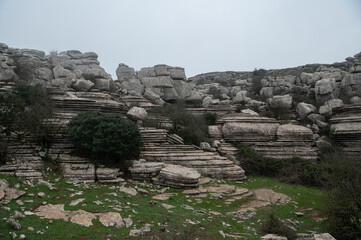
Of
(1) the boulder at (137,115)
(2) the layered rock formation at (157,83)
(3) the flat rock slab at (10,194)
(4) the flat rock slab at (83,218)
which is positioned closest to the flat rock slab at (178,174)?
(4) the flat rock slab at (83,218)

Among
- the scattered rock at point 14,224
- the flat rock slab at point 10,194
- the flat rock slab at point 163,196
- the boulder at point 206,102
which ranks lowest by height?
the flat rock slab at point 163,196

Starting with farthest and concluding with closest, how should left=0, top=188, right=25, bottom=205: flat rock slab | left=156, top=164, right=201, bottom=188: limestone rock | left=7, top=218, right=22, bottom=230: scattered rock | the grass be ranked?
left=156, top=164, right=201, bottom=188: limestone rock < left=0, top=188, right=25, bottom=205: flat rock slab < the grass < left=7, top=218, right=22, bottom=230: scattered rock

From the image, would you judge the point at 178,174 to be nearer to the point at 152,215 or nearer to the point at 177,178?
the point at 177,178

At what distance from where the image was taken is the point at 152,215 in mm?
9109

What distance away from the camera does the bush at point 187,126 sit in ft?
67.9

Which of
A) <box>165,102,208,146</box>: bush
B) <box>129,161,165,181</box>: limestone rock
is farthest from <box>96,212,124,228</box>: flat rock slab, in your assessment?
<box>165,102,208,146</box>: bush

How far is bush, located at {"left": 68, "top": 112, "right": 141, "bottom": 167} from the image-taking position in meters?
14.8

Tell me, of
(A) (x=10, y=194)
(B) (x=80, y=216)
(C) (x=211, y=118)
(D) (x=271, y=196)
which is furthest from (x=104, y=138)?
(C) (x=211, y=118)

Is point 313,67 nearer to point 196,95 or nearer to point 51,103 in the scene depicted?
point 196,95

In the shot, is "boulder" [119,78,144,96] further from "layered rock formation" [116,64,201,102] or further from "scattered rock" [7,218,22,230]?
"scattered rock" [7,218,22,230]

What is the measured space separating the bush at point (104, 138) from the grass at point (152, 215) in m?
2.31

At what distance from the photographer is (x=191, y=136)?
2055 cm

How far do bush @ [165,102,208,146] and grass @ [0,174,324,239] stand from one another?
7494mm

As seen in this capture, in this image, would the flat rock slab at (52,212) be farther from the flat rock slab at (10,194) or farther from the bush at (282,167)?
the bush at (282,167)
